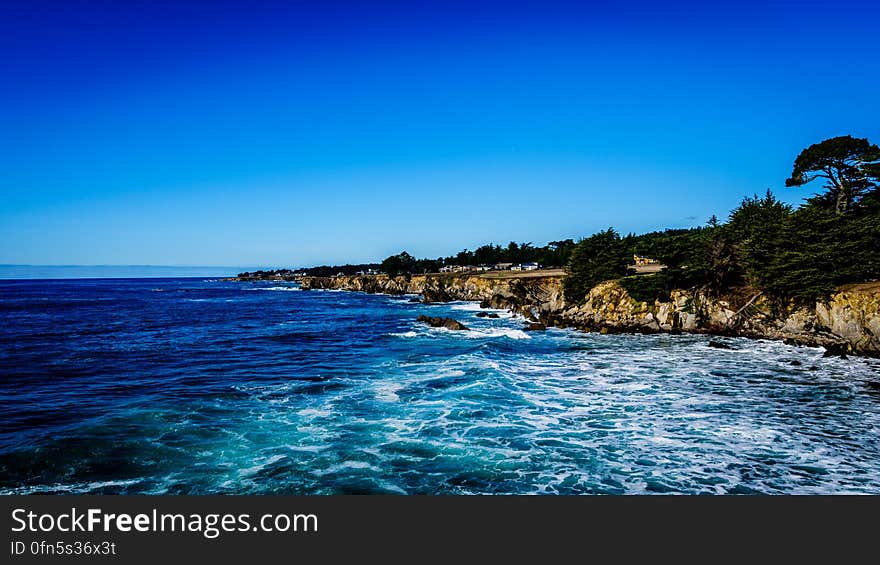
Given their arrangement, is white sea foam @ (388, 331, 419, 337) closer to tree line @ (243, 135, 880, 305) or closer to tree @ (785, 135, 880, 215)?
tree line @ (243, 135, 880, 305)

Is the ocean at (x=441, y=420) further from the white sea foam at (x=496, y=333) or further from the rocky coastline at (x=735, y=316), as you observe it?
the white sea foam at (x=496, y=333)

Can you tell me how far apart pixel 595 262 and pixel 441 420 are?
156ft

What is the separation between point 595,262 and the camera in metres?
61.7

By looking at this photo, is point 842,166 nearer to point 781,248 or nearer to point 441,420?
point 781,248

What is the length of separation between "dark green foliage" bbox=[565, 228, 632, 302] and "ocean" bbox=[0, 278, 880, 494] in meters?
22.8

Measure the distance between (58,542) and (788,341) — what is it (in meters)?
45.4

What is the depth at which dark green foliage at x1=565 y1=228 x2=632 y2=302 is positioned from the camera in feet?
198

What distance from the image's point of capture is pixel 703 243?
48719mm

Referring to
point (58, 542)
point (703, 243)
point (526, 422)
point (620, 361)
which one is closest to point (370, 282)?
point (703, 243)

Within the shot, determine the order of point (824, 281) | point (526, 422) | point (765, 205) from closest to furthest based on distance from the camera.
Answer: point (526, 422) < point (824, 281) < point (765, 205)

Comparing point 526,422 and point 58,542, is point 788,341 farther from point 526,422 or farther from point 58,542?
point 58,542

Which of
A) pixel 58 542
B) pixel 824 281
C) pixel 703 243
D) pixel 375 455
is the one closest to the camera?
pixel 58 542

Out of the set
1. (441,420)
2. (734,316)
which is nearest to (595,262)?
(734,316)

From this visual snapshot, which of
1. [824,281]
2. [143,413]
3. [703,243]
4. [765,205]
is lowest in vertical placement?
[143,413]
